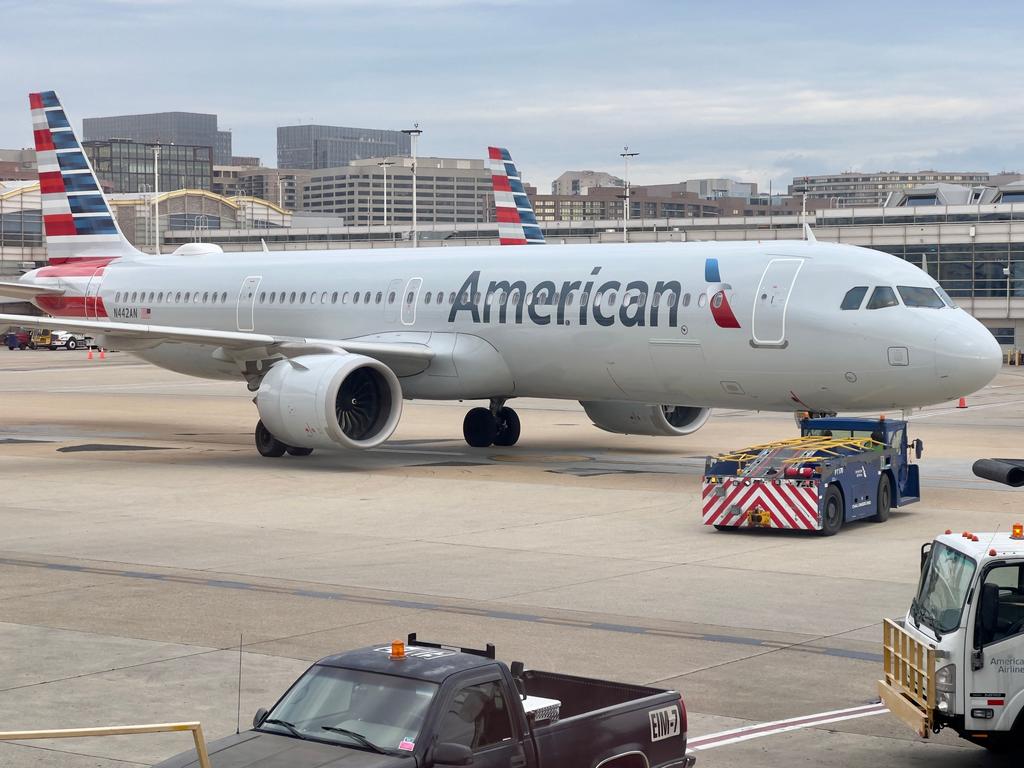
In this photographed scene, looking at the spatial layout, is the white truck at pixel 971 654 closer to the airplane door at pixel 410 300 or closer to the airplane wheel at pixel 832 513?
the airplane wheel at pixel 832 513

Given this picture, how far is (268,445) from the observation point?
32.8 metres

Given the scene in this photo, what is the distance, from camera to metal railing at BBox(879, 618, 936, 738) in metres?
10.5

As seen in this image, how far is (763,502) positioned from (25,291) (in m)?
24.4

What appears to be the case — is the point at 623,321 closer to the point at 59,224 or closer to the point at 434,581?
the point at 434,581

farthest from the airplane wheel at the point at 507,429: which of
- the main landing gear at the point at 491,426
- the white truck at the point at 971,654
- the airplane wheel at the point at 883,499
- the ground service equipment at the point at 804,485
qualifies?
the white truck at the point at 971,654

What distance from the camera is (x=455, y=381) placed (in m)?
32.2

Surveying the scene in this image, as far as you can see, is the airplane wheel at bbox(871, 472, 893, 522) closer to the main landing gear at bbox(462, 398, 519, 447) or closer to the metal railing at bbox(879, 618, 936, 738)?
the metal railing at bbox(879, 618, 936, 738)

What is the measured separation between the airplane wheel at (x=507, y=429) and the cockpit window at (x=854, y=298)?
10.9m

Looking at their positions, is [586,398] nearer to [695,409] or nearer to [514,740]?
[695,409]

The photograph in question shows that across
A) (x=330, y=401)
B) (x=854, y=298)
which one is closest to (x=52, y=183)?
(x=330, y=401)

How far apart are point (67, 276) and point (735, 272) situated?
21.2 m

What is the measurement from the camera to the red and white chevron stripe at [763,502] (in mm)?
21969

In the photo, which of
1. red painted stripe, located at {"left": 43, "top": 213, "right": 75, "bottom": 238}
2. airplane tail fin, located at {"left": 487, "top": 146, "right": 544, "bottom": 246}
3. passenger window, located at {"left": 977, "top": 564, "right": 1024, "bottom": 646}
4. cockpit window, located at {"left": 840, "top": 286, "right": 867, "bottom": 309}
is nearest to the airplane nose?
cockpit window, located at {"left": 840, "top": 286, "right": 867, "bottom": 309}

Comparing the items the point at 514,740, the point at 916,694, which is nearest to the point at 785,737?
the point at 916,694
